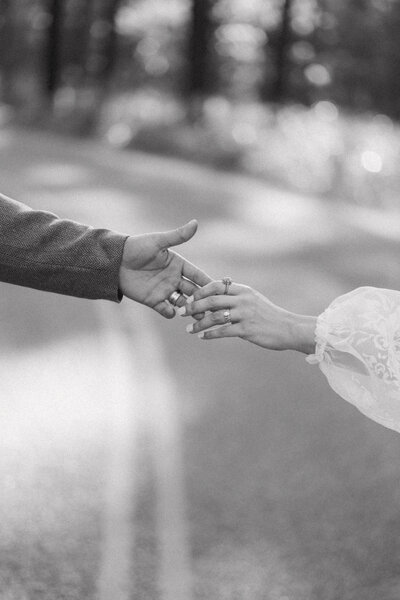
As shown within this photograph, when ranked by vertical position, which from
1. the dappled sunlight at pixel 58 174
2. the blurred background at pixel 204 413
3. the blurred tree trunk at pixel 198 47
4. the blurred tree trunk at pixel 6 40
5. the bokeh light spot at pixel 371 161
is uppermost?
the blurred tree trunk at pixel 6 40

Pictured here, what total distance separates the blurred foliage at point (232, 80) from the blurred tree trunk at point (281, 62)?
0.17ft

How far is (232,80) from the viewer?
136 feet

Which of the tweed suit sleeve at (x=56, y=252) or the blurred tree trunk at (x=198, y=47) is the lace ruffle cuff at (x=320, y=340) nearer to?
the tweed suit sleeve at (x=56, y=252)

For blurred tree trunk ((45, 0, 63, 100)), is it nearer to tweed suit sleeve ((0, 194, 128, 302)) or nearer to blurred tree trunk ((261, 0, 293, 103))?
blurred tree trunk ((261, 0, 293, 103))

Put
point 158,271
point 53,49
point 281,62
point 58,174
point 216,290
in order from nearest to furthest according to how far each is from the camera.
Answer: point 216,290 < point 158,271 < point 58,174 < point 53,49 < point 281,62

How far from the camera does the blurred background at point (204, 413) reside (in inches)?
178

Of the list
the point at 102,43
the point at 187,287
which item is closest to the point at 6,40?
the point at 102,43

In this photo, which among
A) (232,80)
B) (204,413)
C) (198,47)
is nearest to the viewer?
(204,413)

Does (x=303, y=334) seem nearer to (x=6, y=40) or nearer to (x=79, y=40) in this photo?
(x=79, y=40)

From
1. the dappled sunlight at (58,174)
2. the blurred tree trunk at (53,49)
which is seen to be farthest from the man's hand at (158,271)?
the blurred tree trunk at (53,49)

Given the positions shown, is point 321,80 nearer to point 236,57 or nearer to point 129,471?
point 236,57

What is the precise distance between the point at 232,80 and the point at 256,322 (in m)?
39.2

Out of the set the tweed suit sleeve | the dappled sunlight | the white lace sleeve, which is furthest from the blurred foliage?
the tweed suit sleeve

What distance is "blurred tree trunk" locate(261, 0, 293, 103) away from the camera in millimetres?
30359
